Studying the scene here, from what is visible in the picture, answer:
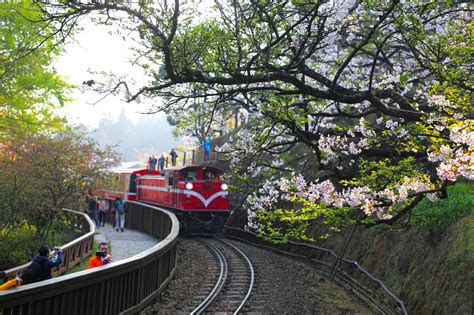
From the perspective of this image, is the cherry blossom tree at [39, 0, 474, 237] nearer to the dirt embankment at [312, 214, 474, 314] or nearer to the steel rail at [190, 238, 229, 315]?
the dirt embankment at [312, 214, 474, 314]

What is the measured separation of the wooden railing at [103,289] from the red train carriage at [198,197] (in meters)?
8.17

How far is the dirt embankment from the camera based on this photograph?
878cm

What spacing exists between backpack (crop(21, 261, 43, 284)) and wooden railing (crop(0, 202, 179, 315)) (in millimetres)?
838

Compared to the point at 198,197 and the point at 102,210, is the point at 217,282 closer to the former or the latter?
the point at 198,197

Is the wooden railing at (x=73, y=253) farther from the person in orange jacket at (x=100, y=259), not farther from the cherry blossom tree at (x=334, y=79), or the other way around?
the cherry blossom tree at (x=334, y=79)

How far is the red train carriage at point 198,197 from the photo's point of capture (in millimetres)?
21672

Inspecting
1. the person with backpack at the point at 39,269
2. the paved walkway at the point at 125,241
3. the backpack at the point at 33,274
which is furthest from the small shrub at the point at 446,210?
the paved walkway at the point at 125,241

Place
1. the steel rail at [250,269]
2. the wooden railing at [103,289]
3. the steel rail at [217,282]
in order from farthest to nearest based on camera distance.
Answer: the steel rail at [250,269], the steel rail at [217,282], the wooden railing at [103,289]

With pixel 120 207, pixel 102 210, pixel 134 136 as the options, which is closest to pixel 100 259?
pixel 120 207

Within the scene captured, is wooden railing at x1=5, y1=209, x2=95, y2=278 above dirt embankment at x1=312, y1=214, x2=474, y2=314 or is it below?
below

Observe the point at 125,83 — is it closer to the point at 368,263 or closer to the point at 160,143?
the point at 368,263

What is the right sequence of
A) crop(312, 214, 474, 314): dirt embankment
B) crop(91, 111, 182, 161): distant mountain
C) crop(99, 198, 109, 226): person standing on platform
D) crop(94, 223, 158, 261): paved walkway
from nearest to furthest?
1. crop(312, 214, 474, 314): dirt embankment
2. crop(94, 223, 158, 261): paved walkway
3. crop(99, 198, 109, 226): person standing on platform
4. crop(91, 111, 182, 161): distant mountain

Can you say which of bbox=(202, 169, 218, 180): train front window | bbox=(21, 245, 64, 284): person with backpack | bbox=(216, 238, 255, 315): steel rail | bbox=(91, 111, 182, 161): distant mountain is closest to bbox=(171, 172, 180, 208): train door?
bbox=(202, 169, 218, 180): train front window

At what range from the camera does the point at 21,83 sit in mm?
17656
